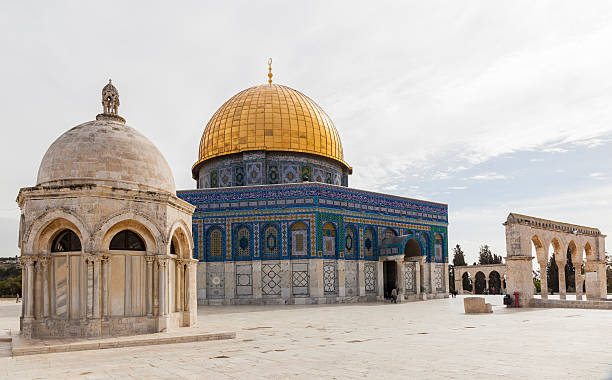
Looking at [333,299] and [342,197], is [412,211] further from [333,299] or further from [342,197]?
[333,299]

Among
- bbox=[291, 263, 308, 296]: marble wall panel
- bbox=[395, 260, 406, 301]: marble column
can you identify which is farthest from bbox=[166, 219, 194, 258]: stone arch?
bbox=[395, 260, 406, 301]: marble column

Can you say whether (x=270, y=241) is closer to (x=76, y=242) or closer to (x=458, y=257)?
(x=76, y=242)

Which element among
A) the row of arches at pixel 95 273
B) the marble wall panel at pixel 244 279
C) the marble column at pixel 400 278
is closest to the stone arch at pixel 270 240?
the marble wall panel at pixel 244 279

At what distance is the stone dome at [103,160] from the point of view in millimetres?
12641

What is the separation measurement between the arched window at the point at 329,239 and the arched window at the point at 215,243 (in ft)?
16.6

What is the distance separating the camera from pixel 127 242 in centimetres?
1264

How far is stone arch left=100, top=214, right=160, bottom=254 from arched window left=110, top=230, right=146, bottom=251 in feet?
0.46

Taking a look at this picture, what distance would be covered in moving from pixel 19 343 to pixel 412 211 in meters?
23.2

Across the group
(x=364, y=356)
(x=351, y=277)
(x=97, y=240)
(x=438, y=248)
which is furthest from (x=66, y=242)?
(x=438, y=248)

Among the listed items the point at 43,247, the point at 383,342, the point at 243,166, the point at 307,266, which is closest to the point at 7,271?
the point at 243,166

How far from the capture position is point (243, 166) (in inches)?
1171

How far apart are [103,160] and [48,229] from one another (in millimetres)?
1980

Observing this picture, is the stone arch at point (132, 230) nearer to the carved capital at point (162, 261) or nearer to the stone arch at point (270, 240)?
the carved capital at point (162, 261)

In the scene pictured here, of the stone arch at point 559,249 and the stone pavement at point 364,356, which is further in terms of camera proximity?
the stone arch at point 559,249
